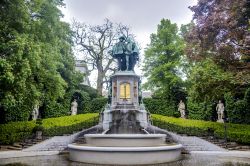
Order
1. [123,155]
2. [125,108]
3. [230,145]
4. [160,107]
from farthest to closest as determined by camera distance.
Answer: [160,107], [125,108], [230,145], [123,155]

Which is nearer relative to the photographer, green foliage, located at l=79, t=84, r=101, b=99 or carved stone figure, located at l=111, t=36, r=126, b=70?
carved stone figure, located at l=111, t=36, r=126, b=70

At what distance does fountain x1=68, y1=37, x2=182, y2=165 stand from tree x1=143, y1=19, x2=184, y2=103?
9.99m

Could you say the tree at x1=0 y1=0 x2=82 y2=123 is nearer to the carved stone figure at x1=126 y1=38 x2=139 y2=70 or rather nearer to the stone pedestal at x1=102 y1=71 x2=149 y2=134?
the stone pedestal at x1=102 y1=71 x2=149 y2=134

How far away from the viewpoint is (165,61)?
36.8 metres

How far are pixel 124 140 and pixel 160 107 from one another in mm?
23974

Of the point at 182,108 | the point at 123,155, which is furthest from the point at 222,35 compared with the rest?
the point at 182,108

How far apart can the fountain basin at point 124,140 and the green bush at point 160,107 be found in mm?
22722

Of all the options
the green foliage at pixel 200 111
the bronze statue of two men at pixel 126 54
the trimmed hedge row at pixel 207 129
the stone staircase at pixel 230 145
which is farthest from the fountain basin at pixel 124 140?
the green foliage at pixel 200 111

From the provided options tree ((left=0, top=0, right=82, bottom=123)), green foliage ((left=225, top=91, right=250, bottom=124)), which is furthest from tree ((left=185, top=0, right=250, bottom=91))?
green foliage ((left=225, top=91, right=250, bottom=124))

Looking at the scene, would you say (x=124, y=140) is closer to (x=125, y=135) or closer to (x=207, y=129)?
(x=125, y=135)

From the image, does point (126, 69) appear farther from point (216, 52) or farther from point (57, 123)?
point (216, 52)

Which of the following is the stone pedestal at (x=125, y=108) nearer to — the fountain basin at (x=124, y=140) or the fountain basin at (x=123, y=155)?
the fountain basin at (x=124, y=140)

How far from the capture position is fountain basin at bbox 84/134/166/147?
12.1 metres

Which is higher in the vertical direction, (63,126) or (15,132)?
(63,126)
